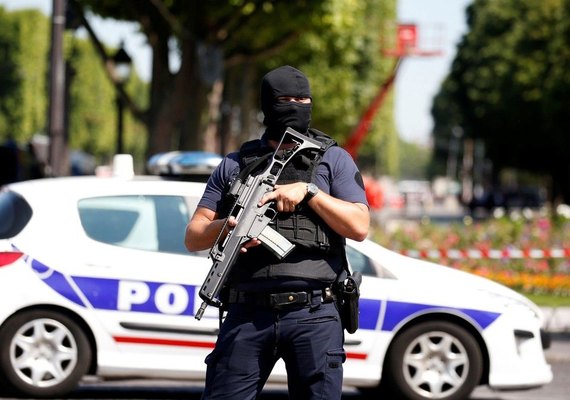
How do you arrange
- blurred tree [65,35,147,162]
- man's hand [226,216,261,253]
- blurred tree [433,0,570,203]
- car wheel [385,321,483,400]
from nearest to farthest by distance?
1. man's hand [226,216,261,253]
2. car wheel [385,321,483,400]
3. blurred tree [433,0,570,203]
4. blurred tree [65,35,147,162]

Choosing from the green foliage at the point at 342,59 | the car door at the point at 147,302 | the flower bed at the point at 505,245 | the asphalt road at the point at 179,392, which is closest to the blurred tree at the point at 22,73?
the green foliage at the point at 342,59

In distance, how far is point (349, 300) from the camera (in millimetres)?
5199

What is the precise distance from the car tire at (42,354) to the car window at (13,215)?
1.75 ft

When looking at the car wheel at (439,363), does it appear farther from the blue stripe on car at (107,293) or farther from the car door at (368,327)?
the blue stripe on car at (107,293)

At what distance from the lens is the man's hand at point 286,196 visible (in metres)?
4.92

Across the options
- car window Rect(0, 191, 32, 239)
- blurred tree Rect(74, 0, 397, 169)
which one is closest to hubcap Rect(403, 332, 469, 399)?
car window Rect(0, 191, 32, 239)

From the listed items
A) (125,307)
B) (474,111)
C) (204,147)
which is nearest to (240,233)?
(125,307)

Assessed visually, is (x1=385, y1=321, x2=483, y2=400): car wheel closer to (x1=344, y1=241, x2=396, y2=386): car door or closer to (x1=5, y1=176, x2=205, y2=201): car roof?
(x1=344, y1=241, x2=396, y2=386): car door

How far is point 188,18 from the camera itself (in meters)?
26.8

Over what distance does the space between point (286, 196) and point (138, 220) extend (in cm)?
443

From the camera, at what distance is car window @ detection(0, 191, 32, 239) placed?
910 cm

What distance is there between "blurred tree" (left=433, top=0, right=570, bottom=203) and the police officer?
152ft

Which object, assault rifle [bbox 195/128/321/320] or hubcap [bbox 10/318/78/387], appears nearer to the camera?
assault rifle [bbox 195/128/321/320]

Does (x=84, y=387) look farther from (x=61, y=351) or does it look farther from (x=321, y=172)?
(x=321, y=172)
